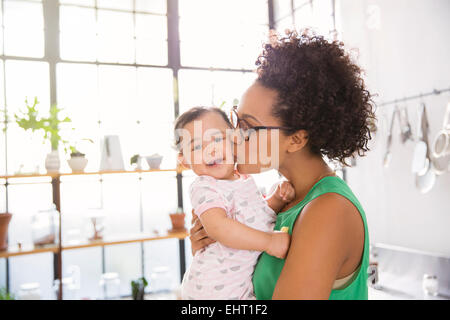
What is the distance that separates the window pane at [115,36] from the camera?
362 centimetres

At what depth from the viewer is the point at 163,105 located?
381 centimetres

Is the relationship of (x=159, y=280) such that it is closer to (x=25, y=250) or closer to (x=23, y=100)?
(x=25, y=250)

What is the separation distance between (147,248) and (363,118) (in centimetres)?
310

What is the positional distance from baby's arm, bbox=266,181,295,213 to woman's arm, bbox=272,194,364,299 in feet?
0.84

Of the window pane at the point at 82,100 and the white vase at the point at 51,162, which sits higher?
the window pane at the point at 82,100

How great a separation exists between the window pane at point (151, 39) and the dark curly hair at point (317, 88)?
9.80 ft

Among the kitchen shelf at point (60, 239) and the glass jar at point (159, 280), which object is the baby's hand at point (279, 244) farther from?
the glass jar at point (159, 280)

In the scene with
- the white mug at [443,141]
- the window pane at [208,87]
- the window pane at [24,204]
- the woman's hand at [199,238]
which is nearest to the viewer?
the woman's hand at [199,238]

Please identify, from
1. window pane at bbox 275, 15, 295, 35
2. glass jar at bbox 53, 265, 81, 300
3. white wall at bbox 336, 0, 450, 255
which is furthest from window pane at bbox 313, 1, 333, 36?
glass jar at bbox 53, 265, 81, 300

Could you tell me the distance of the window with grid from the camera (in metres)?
3.24

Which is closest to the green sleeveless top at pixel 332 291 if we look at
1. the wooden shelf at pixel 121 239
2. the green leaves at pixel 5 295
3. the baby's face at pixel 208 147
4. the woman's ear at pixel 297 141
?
the woman's ear at pixel 297 141

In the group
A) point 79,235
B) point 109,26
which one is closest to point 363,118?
point 79,235

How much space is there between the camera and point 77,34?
3.53 m

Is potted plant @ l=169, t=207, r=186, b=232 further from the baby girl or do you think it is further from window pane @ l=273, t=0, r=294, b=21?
window pane @ l=273, t=0, r=294, b=21
